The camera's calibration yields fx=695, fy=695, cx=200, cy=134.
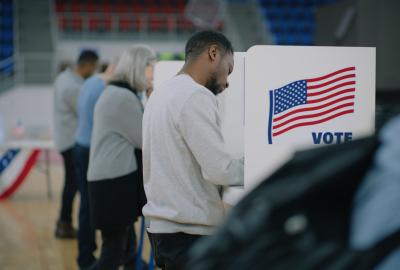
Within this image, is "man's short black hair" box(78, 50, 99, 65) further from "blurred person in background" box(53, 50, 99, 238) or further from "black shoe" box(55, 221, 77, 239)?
"black shoe" box(55, 221, 77, 239)

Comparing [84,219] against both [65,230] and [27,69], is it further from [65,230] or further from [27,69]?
[27,69]

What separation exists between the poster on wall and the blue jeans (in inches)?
79.6

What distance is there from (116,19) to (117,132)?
12863mm

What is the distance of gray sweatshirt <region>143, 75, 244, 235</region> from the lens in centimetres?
213

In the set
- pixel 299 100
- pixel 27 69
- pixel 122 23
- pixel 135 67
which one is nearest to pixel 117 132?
pixel 135 67

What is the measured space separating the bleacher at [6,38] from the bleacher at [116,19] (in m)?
1.08

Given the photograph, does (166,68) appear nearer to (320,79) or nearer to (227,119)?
(227,119)

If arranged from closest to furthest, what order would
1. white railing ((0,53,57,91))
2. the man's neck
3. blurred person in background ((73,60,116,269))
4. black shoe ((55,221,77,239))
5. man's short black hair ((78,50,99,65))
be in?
the man's neck, blurred person in background ((73,60,116,269)), man's short black hair ((78,50,99,65)), black shoe ((55,221,77,239)), white railing ((0,53,57,91))

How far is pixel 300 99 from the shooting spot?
2.32m

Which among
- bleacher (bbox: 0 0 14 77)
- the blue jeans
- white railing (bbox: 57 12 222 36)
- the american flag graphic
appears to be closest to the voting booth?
the american flag graphic

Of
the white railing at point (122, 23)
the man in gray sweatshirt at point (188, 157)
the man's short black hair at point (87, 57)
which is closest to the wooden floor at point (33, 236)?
the man's short black hair at point (87, 57)

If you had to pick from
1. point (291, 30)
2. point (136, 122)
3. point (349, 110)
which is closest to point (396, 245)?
point (349, 110)

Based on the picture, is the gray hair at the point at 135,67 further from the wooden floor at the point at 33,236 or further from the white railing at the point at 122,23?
the white railing at the point at 122,23

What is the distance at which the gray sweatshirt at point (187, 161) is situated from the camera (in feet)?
6.98
